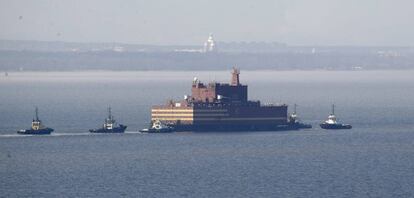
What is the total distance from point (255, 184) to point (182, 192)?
5.11 m

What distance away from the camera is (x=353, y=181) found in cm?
8406

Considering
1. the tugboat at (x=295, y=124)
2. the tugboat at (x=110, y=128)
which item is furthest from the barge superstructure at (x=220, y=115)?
the tugboat at (x=110, y=128)

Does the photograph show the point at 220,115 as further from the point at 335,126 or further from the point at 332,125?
the point at 335,126

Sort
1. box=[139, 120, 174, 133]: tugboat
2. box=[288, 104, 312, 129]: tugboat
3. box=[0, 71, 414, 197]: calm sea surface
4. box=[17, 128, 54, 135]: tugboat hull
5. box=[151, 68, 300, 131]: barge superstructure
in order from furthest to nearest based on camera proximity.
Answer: box=[288, 104, 312, 129]: tugboat → box=[151, 68, 300, 131]: barge superstructure → box=[139, 120, 174, 133]: tugboat → box=[17, 128, 54, 135]: tugboat hull → box=[0, 71, 414, 197]: calm sea surface

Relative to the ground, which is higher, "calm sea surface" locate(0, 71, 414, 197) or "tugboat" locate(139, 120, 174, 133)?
"tugboat" locate(139, 120, 174, 133)

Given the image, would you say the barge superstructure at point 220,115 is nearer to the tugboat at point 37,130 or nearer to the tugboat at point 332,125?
the tugboat at point 332,125

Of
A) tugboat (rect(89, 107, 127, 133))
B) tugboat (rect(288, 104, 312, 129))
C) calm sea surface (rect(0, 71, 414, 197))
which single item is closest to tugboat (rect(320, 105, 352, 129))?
calm sea surface (rect(0, 71, 414, 197))

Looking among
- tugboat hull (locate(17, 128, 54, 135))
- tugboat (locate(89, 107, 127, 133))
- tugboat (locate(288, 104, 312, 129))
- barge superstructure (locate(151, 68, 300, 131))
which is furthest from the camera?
tugboat (locate(288, 104, 312, 129))

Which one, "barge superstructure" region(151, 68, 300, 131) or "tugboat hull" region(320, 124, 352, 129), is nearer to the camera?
"barge superstructure" region(151, 68, 300, 131)

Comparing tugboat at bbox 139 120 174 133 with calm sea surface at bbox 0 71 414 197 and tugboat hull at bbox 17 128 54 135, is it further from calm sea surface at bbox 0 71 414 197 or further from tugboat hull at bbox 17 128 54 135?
tugboat hull at bbox 17 128 54 135

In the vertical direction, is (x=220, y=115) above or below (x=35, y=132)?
above

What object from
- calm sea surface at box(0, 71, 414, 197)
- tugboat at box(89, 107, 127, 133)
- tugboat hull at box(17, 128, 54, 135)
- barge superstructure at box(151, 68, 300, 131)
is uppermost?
barge superstructure at box(151, 68, 300, 131)

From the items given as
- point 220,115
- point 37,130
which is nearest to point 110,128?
point 37,130

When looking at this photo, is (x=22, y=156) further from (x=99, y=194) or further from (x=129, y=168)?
(x=99, y=194)
